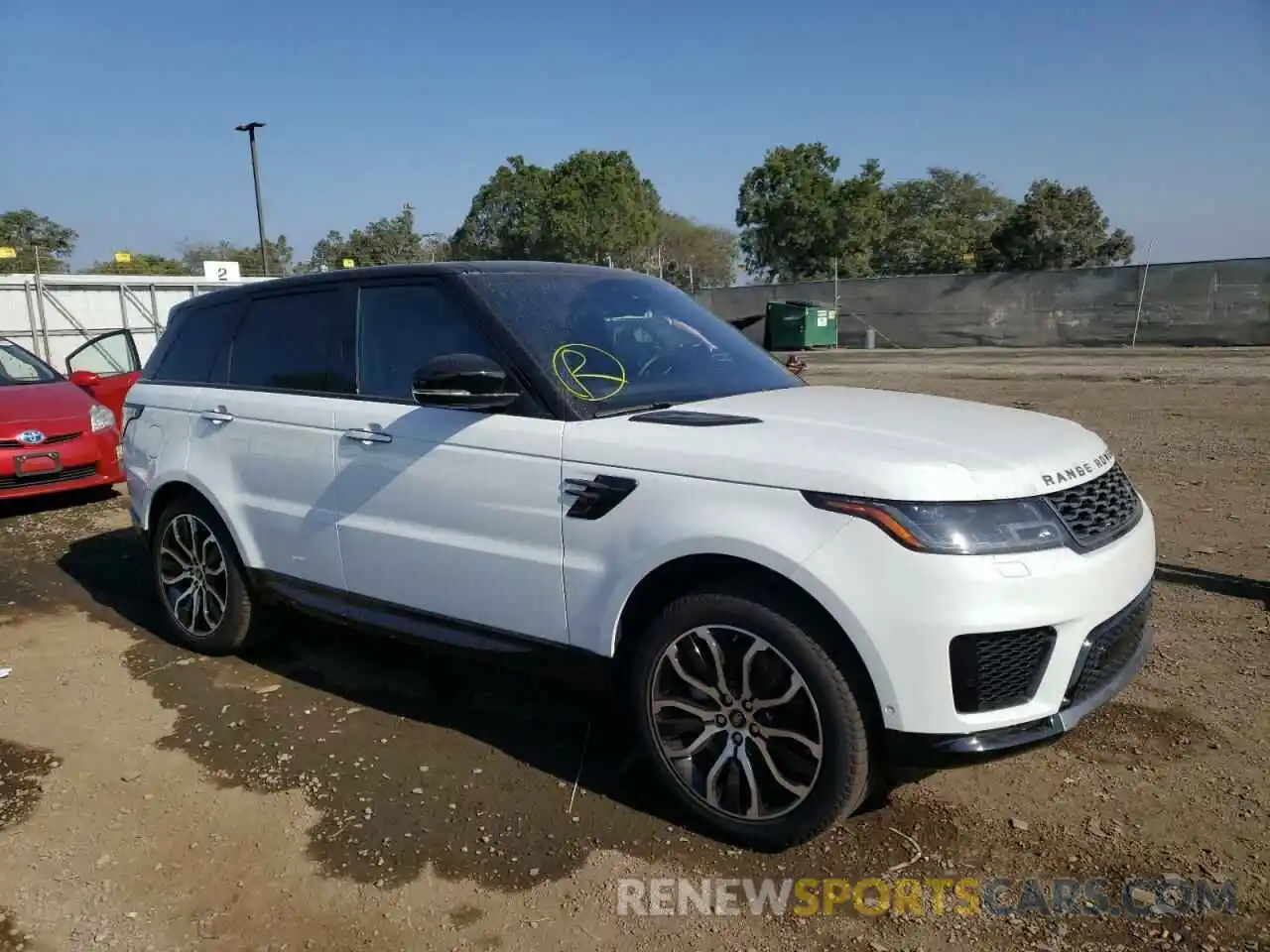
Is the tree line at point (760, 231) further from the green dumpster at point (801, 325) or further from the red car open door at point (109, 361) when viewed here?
the red car open door at point (109, 361)

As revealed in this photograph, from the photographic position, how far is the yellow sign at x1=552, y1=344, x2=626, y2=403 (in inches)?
132

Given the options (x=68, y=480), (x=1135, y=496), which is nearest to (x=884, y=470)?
(x=1135, y=496)

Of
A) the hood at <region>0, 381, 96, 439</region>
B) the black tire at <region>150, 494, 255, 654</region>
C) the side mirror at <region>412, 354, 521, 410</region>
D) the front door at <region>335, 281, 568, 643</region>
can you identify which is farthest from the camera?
the hood at <region>0, 381, 96, 439</region>

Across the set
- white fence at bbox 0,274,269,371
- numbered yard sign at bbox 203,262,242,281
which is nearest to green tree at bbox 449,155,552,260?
numbered yard sign at bbox 203,262,242,281

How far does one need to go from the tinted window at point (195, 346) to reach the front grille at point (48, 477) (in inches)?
137

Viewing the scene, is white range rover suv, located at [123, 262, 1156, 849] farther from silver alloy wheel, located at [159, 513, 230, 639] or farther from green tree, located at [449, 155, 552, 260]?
green tree, located at [449, 155, 552, 260]

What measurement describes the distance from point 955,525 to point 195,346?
3.92 m

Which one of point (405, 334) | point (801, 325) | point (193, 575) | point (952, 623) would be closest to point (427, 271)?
point (405, 334)

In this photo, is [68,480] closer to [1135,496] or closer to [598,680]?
[598,680]

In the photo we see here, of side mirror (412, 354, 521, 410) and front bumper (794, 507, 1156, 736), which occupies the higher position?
side mirror (412, 354, 521, 410)

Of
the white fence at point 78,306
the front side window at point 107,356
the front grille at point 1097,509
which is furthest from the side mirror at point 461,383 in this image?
the white fence at point 78,306

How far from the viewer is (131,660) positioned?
4.75m

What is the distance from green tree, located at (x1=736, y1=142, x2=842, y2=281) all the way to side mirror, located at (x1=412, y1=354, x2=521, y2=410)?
47.0 metres

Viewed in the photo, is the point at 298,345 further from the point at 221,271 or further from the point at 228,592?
the point at 221,271
